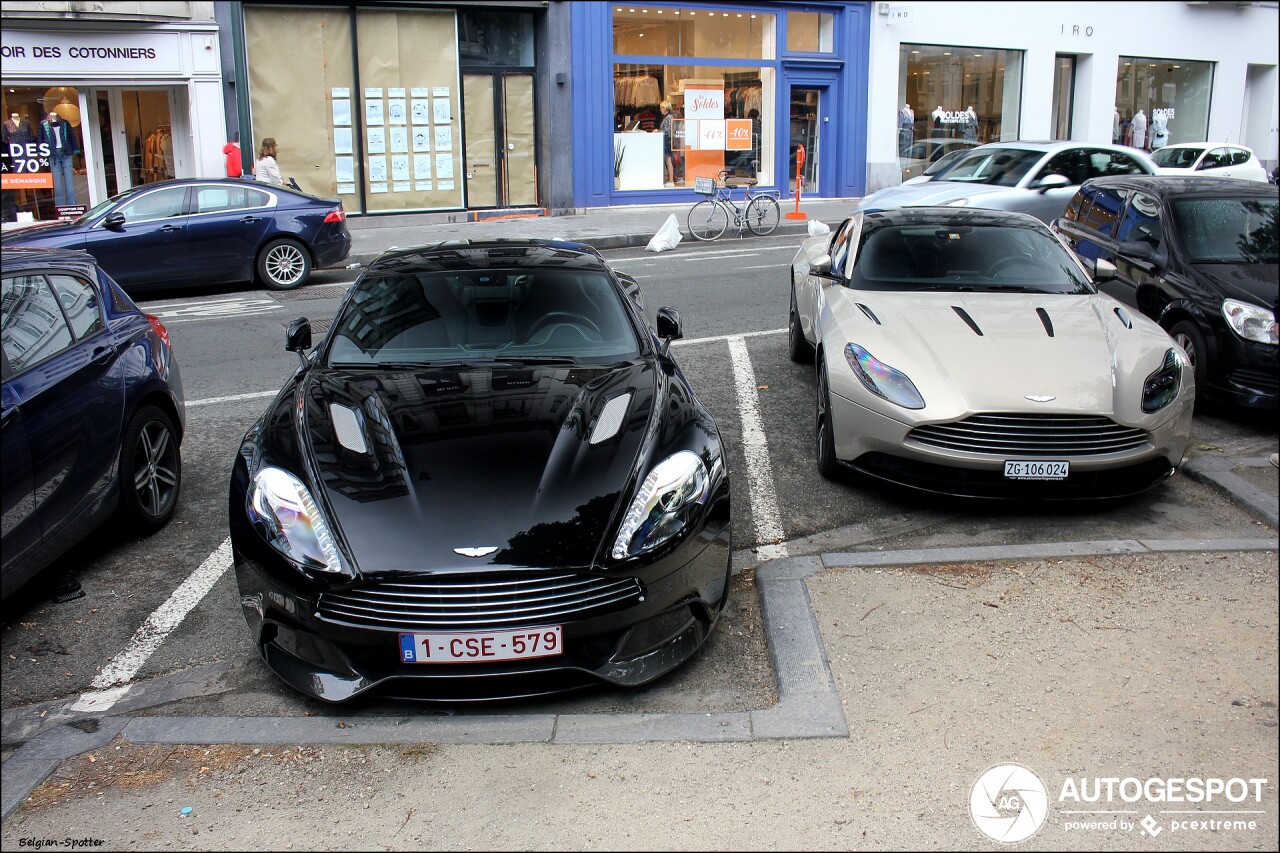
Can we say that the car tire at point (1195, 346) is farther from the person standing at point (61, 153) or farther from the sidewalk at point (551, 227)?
the person standing at point (61, 153)

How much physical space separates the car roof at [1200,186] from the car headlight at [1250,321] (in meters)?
1.30

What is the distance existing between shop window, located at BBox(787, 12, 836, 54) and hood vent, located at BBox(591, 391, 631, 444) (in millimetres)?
21854

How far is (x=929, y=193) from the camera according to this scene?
16203 mm

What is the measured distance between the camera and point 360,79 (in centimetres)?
2102

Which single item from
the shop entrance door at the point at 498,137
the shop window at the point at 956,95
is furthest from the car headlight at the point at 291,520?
the shop window at the point at 956,95

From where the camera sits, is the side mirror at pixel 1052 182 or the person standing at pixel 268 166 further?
the person standing at pixel 268 166

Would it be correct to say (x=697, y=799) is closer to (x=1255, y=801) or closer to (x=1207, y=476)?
(x=1255, y=801)

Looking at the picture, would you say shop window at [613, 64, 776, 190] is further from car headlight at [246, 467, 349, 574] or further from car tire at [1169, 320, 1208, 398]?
car headlight at [246, 467, 349, 574]

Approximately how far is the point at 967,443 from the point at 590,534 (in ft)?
8.06

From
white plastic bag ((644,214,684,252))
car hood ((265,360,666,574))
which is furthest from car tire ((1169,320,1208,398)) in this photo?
white plastic bag ((644,214,684,252))

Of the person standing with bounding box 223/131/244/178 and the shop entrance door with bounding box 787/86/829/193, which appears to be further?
the shop entrance door with bounding box 787/86/829/193

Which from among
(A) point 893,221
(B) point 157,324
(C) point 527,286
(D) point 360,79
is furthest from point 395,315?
(D) point 360,79

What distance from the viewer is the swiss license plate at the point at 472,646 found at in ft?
12.8

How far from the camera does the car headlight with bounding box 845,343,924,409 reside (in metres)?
5.84
